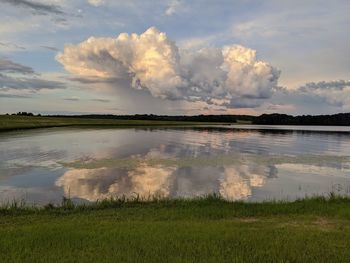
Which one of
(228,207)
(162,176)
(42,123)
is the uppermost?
(42,123)

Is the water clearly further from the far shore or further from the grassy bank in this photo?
the grassy bank

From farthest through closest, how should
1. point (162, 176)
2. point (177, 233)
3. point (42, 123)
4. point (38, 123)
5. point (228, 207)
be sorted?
1. point (42, 123)
2. point (38, 123)
3. point (162, 176)
4. point (228, 207)
5. point (177, 233)

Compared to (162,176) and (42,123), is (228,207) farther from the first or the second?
(42,123)

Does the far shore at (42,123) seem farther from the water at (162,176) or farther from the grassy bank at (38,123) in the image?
the water at (162,176)

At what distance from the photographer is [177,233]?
8.65 meters

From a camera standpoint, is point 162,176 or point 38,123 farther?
point 38,123

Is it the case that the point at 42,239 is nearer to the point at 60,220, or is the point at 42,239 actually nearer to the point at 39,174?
the point at 60,220

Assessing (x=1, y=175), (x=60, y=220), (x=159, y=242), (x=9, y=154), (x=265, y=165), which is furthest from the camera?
(x=9, y=154)

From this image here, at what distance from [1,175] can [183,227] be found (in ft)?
56.5

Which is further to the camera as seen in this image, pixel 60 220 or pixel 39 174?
pixel 39 174

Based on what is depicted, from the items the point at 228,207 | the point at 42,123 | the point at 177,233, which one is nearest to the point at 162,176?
the point at 228,207

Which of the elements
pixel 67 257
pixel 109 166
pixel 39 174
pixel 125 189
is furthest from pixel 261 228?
pixel 109 166


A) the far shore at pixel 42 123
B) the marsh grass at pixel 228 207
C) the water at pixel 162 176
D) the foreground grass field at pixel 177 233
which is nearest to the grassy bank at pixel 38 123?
the far shore at pixel 42 123

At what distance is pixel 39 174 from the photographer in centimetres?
2342
